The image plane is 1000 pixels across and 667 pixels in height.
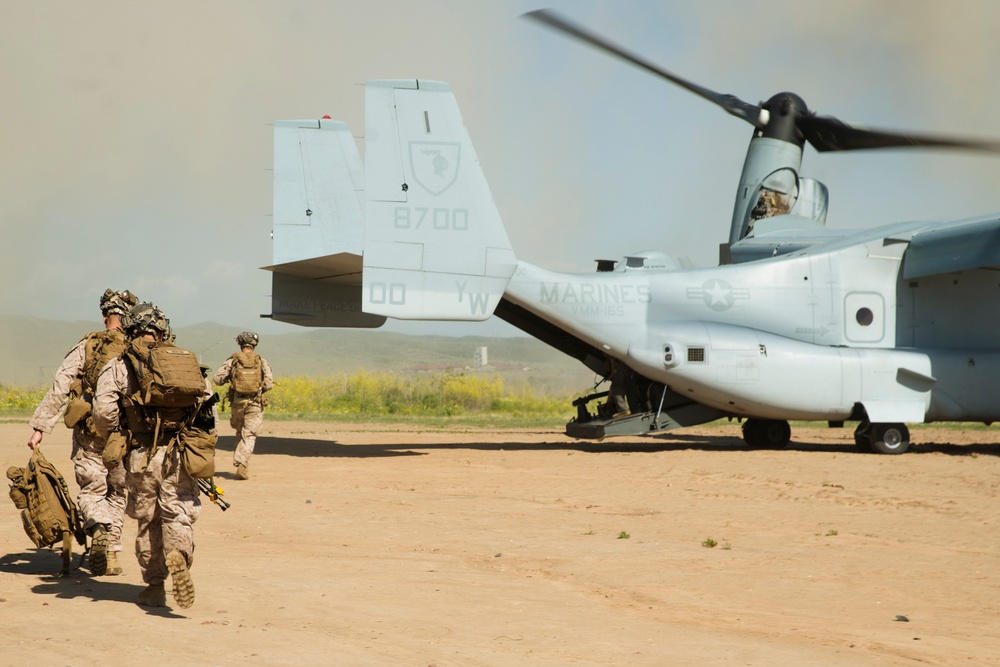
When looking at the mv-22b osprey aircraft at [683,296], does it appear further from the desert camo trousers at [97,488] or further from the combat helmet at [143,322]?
the combat helmet at [143,322]

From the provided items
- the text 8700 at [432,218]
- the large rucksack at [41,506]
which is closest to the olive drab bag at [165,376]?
the large rucksack at [41,506]

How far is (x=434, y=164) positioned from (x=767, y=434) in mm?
8120

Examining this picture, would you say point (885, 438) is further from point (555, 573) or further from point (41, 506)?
point (41, 506)

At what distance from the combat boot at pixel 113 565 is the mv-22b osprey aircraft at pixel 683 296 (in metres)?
8.09

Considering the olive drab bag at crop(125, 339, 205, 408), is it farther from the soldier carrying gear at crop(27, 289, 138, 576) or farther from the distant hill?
the distant hill

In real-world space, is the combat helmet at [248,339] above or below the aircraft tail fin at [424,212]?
below

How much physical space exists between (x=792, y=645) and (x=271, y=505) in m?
6.87

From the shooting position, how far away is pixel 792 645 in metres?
5.95

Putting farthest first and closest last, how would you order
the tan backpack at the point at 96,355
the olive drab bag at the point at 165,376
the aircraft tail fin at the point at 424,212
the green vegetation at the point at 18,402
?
the green vegetation at the point at 18,402, the aircraft tail fin at the point at 424,212, the tan backpack at the point at 96,355, the olive drab bag at the point at 165,376

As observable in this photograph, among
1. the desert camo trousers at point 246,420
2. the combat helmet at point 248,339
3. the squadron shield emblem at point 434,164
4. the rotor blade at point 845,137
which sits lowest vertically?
the desert camo trousers at point 246,420

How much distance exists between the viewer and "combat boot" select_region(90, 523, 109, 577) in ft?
24.5

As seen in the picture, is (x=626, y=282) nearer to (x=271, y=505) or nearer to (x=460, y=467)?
(x=460, y=467)

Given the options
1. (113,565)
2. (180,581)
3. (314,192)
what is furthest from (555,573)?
(314,192)

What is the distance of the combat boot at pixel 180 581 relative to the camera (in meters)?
6.14
